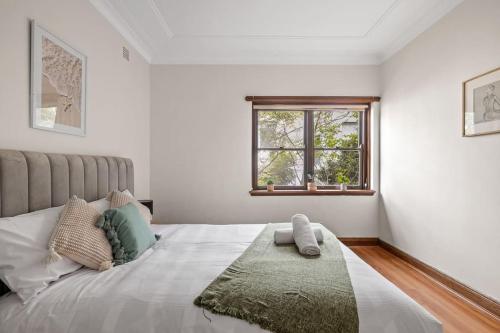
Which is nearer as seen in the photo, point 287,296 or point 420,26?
point 287,296

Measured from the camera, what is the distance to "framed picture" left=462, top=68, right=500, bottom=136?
212 cm

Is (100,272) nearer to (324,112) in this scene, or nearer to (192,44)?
(192,44)

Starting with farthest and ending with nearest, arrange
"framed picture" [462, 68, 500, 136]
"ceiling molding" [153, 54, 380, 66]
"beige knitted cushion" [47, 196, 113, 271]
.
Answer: "ceiling molding" [153, 54, 380, 66], "framed picture" [462, 68, 500, 136], "beige knitted cushion" [47, 196, 113, 271]

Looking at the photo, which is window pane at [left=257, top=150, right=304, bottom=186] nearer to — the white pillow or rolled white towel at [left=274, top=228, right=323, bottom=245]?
rolled white towel at [left=274, top=228, right=323, bottom=245]

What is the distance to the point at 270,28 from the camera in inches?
125

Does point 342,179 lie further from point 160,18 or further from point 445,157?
point 160,18

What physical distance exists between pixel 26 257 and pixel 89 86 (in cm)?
165

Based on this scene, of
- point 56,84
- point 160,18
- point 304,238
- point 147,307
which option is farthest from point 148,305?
point 160,18

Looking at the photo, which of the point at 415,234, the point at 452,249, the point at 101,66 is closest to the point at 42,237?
the point at 101,66

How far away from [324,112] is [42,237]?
357 centimetres

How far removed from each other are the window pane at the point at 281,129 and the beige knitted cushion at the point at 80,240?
8.83 ft

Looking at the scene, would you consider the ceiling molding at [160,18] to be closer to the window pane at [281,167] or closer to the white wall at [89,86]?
the white wall at [89,86]

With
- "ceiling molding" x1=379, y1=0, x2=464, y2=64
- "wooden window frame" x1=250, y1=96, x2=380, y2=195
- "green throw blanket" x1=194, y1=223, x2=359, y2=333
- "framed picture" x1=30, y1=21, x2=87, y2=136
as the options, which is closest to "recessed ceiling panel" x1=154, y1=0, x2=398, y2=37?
"ceiling molding" x1=379, y1=0, x2=464, y2=64

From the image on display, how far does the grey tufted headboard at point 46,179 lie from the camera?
4.89ft
